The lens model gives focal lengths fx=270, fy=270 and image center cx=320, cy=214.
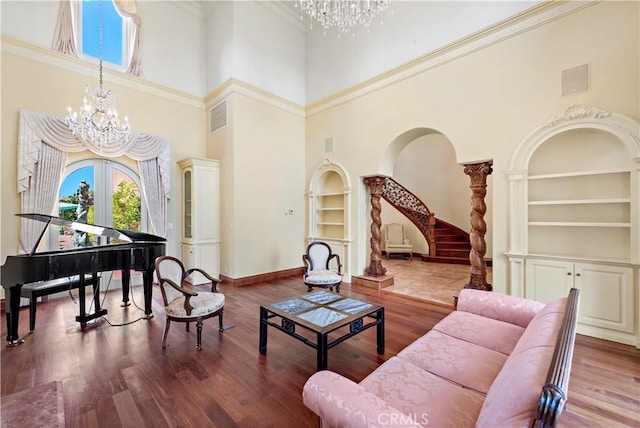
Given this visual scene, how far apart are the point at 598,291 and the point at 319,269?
365cm

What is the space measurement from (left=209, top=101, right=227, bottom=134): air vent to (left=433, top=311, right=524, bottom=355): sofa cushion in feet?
17.5

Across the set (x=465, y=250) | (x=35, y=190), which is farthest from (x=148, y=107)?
(x=465, y=250)

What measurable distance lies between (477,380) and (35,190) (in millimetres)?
6061

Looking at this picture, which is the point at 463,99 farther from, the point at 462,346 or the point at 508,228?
the point at 462,346

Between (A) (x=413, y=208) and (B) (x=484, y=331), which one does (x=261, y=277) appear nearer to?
(B) (x=484, y=331)

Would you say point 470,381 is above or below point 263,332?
above

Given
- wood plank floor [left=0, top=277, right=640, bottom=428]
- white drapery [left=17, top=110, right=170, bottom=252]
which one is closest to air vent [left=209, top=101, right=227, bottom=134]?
white drapery [left=17, top=110, right=170, bottom=252]

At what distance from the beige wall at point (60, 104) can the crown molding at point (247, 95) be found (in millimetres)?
554

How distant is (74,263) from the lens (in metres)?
3.07

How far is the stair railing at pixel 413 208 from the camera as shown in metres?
8.05

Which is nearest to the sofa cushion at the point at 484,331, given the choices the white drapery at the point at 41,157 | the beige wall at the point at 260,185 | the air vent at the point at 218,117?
the beige wall at the point at 260,185

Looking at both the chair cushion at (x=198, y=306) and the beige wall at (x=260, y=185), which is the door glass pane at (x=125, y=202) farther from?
the chair cushion at (x=198, y=306)

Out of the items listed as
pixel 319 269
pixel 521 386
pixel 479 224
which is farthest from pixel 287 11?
pixel 521 386
